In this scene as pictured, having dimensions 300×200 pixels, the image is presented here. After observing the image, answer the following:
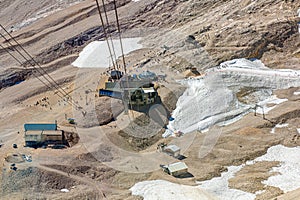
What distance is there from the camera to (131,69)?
55.6 meters

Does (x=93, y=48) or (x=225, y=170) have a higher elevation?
(x=93, y=48)

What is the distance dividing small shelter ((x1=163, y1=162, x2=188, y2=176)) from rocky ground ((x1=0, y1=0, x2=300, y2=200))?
0.72 meters

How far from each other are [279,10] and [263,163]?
32.3m

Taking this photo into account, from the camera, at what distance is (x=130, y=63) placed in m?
58.1

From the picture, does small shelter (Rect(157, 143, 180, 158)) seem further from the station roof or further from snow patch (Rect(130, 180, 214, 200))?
snow patch (Rect(130, 180, 214, 200))

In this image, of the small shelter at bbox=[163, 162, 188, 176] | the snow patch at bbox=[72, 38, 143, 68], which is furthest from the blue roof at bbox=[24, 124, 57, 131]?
the snow patch at bbox=[72, 38, 143, 68]

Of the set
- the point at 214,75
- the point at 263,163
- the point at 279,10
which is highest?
the point at 279,10

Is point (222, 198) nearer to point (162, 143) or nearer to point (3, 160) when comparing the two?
point (162, 143)

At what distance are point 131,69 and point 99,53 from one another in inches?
421

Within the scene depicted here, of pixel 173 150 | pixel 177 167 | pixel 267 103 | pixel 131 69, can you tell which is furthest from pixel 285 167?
pixel 131 69

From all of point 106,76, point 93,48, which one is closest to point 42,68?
point 93,48

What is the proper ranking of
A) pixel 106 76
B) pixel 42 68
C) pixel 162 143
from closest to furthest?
pixel 162 143, pixel 106 76, pixel 42 68

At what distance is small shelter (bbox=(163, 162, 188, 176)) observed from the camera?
35034mm

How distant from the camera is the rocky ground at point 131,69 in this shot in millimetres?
34469
